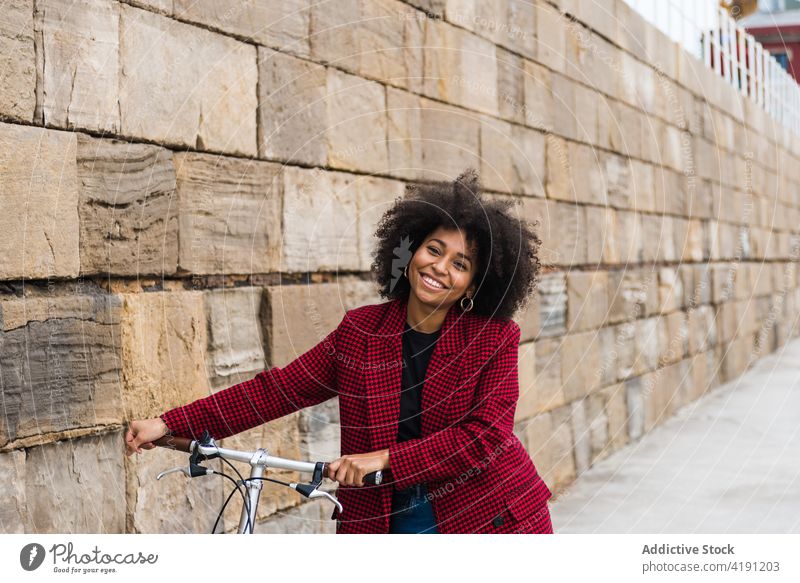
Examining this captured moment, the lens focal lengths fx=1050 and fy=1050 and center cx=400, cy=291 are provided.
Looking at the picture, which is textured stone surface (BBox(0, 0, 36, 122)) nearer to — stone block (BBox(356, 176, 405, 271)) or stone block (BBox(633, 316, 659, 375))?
stone block (BBox(356, 176, 405, 271))

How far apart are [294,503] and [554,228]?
288cm

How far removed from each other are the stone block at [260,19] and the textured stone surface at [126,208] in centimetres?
50

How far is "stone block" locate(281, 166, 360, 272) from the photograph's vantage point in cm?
394

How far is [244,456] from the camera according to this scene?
2.30 metres

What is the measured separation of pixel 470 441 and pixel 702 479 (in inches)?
175

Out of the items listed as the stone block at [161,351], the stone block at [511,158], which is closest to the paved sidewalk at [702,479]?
the stone block at [511,158]

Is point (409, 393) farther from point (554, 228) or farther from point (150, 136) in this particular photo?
point (554, 228)

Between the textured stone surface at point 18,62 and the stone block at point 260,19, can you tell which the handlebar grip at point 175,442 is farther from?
the stone block at point 260,19

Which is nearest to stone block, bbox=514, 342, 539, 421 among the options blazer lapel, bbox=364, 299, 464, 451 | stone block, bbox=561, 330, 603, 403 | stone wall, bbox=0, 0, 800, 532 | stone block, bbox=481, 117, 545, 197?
stone wall, bbox=0, 0, 800, 532

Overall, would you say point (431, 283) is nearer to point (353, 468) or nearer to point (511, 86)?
point (353, 468)

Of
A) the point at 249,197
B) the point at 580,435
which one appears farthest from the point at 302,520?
the point at 580,435

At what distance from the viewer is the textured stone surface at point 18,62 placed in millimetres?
2760

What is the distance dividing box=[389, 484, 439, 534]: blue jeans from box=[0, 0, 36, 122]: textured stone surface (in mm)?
1422

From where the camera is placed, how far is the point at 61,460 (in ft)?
9.75
